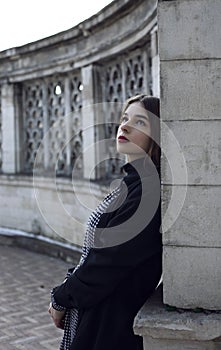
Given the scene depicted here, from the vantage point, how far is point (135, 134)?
2.22m

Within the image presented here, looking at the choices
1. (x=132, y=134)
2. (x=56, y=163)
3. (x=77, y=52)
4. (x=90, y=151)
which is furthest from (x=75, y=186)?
(x=132, y=134)

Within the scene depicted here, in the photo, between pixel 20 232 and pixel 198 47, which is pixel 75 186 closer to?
pixel 20 232

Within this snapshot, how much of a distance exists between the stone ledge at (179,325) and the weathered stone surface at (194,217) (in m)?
0.25

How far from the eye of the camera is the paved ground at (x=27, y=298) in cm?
468

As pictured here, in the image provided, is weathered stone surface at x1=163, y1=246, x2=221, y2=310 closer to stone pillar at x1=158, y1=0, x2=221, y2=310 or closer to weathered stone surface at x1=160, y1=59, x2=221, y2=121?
stone pillar at x1=158, y1=0, x2=221, y2=310

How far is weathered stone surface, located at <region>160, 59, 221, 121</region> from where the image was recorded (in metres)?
1.97

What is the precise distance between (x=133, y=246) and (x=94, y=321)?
0.37 metres

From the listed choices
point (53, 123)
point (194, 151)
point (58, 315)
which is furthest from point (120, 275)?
point (53, 123)

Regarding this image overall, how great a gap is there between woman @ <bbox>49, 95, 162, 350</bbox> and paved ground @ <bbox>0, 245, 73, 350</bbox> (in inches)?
97.1

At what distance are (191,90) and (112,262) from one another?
0.69m

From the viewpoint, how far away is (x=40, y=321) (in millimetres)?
5191

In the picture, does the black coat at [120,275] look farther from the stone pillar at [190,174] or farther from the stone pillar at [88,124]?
the stone pillar at [88,124]

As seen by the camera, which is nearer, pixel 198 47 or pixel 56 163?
pixel 198 47

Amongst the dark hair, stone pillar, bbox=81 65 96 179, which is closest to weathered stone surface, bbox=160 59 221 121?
the dark hair
